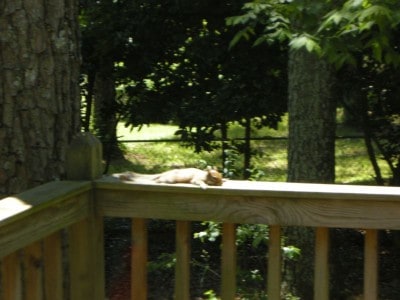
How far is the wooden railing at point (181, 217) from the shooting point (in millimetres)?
2572

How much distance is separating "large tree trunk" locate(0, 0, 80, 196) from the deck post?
339mm

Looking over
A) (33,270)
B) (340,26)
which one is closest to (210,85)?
(340,26)

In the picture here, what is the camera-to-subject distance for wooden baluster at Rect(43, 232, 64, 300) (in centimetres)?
261

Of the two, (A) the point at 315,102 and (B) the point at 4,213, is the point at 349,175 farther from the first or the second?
(B) the point at 4,213

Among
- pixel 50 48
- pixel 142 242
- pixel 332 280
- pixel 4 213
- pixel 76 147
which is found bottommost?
pixel 332 280

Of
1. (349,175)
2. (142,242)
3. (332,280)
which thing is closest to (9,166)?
(142,242)

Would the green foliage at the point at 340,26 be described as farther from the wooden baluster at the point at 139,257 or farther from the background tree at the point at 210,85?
the background tree at the point at 210,85

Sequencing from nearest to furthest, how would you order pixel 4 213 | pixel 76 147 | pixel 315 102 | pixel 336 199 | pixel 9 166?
1. pixel 4 213
2. pixel 336 199
3. pixel 76 147
4. pixel 9 166
5. pixel 315 102

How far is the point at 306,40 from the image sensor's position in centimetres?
393

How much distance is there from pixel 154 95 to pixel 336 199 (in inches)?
228

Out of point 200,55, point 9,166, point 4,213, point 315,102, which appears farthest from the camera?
point 200,55

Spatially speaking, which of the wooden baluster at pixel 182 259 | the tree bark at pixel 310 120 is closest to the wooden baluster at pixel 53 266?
the wooden baluster at pixel 182 259

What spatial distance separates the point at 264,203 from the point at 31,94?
42.2 inches

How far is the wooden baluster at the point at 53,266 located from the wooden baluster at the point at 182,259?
1.37ft
